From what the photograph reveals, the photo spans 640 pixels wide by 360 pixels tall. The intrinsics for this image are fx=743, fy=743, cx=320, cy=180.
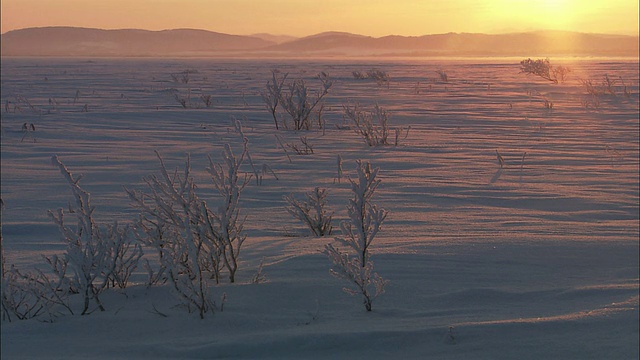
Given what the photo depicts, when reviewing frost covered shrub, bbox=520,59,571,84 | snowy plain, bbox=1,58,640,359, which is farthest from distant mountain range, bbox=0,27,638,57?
snowy plain, bbox=1,58,640,359

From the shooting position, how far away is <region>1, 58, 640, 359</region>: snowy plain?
2281 millimetres

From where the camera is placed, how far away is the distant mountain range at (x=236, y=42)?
12644 centimetres

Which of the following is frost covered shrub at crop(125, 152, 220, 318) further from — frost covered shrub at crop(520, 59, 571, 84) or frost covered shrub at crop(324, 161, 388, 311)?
frost covered shrub at crop(520, 59, 571, 84)

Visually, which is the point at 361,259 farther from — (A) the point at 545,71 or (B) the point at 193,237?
(A) the point at 545,71

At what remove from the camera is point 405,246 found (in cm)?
336

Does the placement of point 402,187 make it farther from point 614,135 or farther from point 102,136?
point 102,136

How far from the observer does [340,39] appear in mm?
139125

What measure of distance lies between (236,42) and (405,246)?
15605 centimetres

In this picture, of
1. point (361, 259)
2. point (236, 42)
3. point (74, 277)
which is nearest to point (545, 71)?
point (361, 259)

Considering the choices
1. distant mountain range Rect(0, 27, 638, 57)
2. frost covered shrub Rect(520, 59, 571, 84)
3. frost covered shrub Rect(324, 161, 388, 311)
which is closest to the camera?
frost covered shrub Rect(324, 161, 388, 311)

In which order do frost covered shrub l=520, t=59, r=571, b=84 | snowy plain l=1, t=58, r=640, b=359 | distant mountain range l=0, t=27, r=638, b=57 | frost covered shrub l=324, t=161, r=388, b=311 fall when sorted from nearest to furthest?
snowy plain l=1, t=58, r=640, b=359 → frost covered shrub l=324, t=161, r=388, b=311 → frost covered shrub l=520, t=59, r=571, b=84 → distant mountain range l=0, t=27, r=638, b=57

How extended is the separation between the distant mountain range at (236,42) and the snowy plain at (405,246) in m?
117

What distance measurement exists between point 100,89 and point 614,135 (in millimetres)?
11853

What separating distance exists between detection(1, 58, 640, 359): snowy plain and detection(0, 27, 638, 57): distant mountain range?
117074 mm
